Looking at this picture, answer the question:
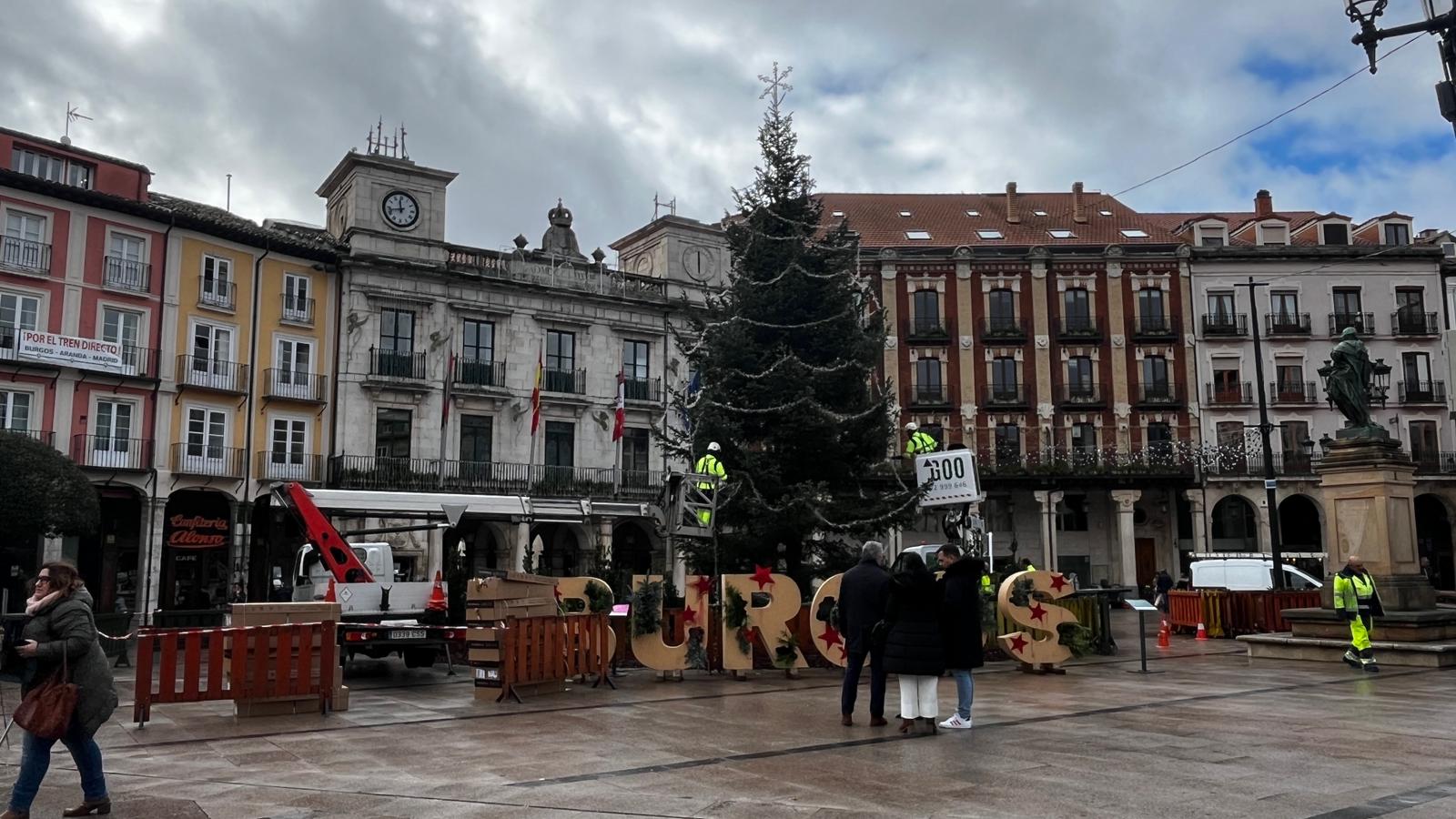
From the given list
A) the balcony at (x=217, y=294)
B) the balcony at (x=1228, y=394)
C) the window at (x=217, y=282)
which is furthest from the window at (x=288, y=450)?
the balcony at (x=1228, y=394)

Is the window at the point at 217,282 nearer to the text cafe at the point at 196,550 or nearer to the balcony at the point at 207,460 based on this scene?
the balcony at the point at 207,460

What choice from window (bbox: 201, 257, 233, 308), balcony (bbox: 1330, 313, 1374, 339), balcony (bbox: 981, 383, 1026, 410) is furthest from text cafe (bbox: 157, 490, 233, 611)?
balcony (bbox: 1330, 313, 1374, 339)

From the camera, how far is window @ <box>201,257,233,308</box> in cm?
3303

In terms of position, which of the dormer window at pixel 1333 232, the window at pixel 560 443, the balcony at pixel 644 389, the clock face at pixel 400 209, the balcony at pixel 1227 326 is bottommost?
the window at pixel 560 443

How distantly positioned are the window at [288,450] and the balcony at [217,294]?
3753mm

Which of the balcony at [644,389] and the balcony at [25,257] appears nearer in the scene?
the balcony at [25,257]

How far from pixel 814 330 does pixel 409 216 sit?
73.7ft

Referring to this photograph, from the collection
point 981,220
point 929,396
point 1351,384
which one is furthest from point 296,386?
point 981,220

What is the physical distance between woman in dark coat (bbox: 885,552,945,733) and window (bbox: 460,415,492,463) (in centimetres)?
2900

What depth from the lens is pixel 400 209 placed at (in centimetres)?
3659

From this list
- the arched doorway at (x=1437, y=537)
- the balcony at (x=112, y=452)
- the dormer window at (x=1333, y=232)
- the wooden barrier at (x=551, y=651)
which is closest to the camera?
the wooden barrier at (x=551, y=651)

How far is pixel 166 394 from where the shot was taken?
104ft

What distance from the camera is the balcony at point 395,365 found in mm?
35375

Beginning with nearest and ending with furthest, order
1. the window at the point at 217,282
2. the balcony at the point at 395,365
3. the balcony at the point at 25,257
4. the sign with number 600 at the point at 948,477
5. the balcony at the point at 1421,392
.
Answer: the sign with number 600 at the point at 948,477
the balcony at the point at 25,257
the window at the point at 217,282
the balcony at the point at 395,365
the balcony at the point at 1421,392
